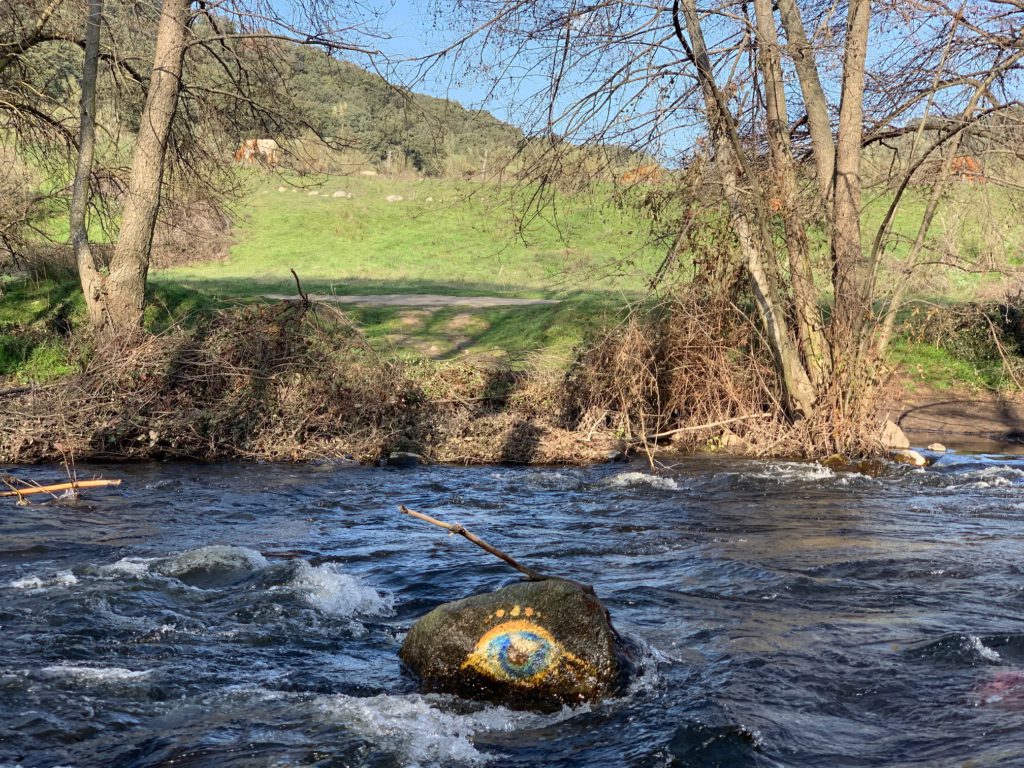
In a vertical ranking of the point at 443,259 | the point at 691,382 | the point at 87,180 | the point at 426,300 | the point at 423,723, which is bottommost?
the point at 423,723

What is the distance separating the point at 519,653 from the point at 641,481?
6.73 meters

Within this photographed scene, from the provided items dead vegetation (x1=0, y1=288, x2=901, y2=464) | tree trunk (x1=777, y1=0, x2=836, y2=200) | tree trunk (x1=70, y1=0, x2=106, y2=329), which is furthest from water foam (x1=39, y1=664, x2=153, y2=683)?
tree trunk (x1=777, y1=0, x2=836, y2=200)

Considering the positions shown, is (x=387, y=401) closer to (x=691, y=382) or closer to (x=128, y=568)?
(x=691, y=382)

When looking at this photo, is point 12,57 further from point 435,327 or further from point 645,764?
point 645,764

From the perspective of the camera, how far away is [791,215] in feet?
41.8

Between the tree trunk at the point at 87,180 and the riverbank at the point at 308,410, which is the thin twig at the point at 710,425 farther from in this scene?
the tree trunk at the point at 87,180

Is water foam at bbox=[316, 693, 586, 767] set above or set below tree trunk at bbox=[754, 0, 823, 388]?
below

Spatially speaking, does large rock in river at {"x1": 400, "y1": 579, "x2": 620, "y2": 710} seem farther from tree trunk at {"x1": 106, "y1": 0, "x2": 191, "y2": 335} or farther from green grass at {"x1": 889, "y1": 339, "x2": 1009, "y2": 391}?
green grass at {"x1": 889, "y1": 339, "x2": 1009, "y2": 391}

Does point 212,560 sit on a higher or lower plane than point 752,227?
lower

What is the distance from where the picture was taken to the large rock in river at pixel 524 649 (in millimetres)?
5422

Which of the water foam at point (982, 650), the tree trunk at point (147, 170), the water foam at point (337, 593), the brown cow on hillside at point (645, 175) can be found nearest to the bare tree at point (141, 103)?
the tree trunk at point (147, 170)

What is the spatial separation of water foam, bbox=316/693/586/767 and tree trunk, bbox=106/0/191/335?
10529 mm

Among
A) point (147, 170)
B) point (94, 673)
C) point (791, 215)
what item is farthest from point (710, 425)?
point (94, 673)

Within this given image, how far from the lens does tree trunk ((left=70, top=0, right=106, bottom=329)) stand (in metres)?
14.6
